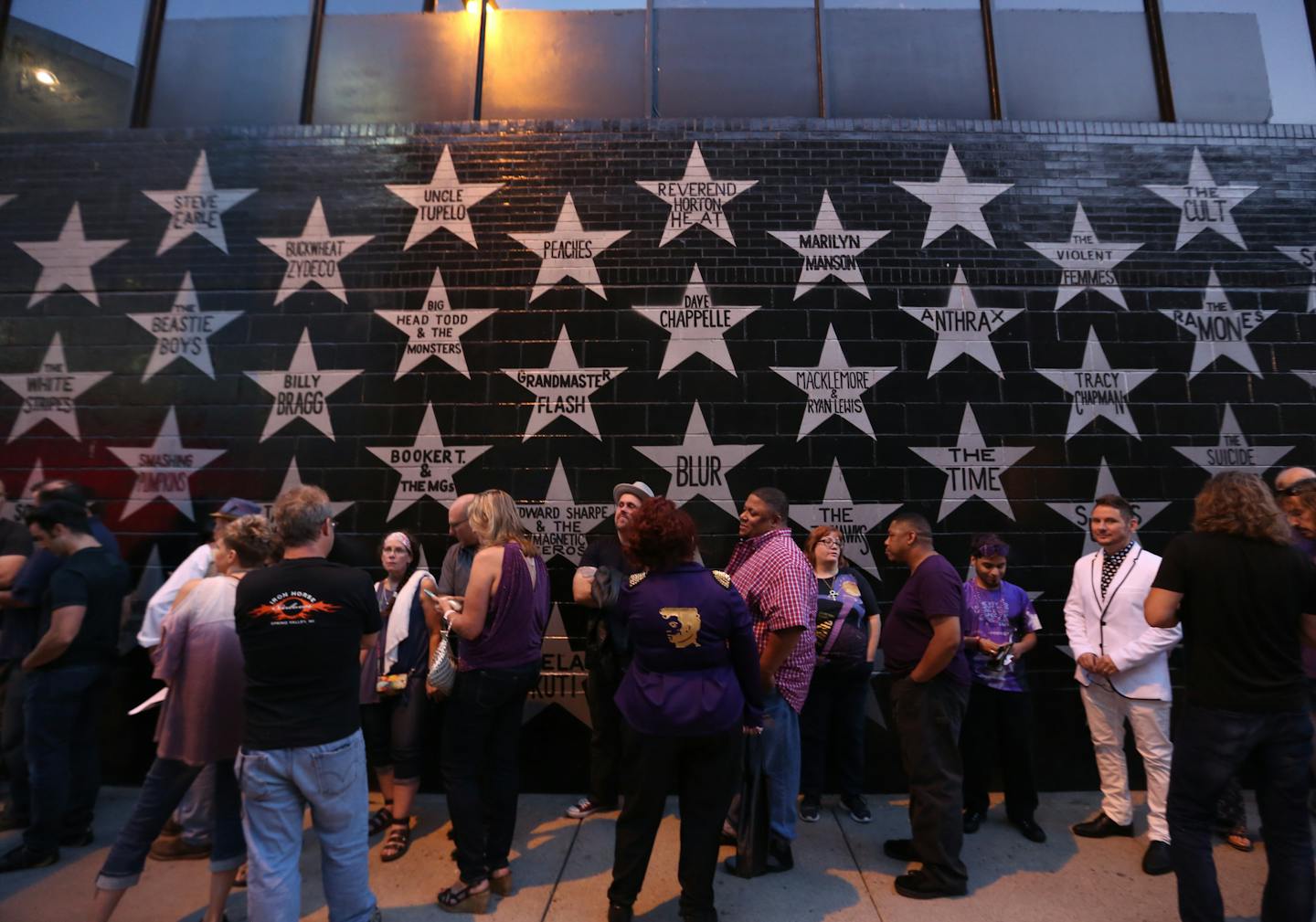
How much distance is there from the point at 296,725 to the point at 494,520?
1.27 meters

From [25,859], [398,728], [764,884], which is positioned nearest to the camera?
[764,884]

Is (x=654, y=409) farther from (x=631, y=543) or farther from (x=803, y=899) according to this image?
(x=803, y=899)

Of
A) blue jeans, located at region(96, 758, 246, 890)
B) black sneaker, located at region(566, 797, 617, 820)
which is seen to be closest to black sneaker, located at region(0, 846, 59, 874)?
blue jeans, located at region(96, 758, 246, 890)

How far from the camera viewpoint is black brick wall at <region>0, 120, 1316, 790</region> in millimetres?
5422

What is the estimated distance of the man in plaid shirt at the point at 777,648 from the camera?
11.8 feet

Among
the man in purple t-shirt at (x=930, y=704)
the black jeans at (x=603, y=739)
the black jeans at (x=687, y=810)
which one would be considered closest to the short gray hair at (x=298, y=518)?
the black jeans at (x=687, y=810)

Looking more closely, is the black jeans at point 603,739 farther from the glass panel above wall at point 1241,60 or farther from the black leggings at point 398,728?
the glass panel above wall at point 1241,60

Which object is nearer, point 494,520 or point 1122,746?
point 494,520

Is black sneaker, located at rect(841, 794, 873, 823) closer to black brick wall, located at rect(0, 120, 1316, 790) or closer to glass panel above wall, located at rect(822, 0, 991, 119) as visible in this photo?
black brick wall, located at rect(0, 120, 1316, 790)

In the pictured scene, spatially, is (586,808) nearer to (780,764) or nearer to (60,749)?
(780,764)

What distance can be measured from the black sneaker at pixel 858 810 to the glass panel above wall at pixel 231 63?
22.9ft

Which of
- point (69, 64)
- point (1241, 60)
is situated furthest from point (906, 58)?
point (69, 64)

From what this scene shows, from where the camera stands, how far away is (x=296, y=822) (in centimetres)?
292

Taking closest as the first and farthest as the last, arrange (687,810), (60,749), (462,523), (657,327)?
(687,810)
(60,749)
(462,523)
(657,327)
